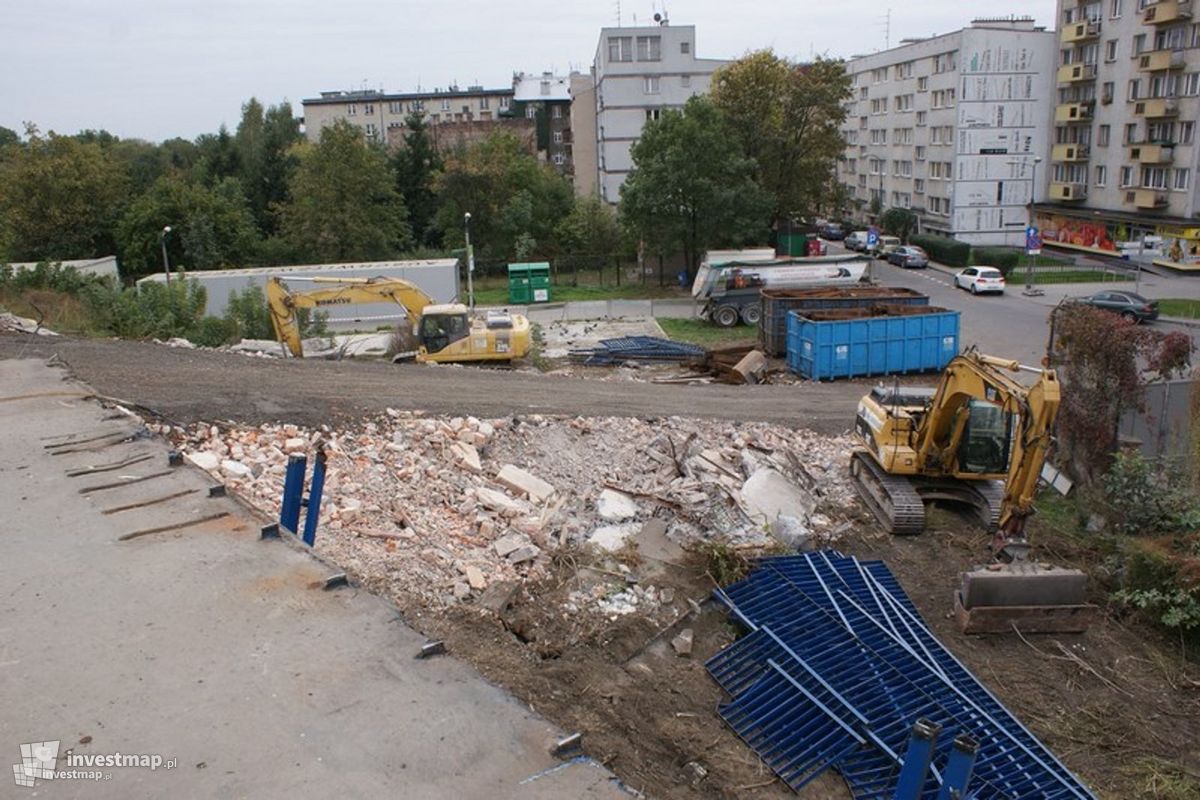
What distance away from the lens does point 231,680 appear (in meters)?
5.42

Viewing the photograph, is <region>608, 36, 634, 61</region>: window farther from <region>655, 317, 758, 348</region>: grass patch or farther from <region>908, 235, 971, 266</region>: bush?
<region>655, 317, 758, 348</region>: grass patch

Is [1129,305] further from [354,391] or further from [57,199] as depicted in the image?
[57,199]

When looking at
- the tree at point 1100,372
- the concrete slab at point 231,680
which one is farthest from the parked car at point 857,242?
the concrete slab at point 231,680

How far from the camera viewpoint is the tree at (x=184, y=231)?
146ft

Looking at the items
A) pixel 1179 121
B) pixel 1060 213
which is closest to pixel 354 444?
pixel 1179 121

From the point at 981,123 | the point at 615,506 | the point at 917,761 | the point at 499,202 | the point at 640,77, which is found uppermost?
the point at 640,77

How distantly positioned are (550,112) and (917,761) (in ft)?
253

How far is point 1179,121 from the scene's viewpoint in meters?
42.3

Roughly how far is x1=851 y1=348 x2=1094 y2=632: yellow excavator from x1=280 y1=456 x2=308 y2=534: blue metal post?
23.9ft

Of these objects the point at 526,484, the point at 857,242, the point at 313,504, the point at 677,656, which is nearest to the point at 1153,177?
the point at 857,242

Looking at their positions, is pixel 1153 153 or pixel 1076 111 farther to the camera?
pixel 1076 111

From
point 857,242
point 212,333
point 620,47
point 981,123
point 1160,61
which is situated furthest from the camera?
point 620,47

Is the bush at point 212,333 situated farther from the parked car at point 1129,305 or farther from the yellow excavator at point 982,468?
the parked car at point 1129,305

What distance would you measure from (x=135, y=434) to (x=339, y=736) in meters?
6.01
